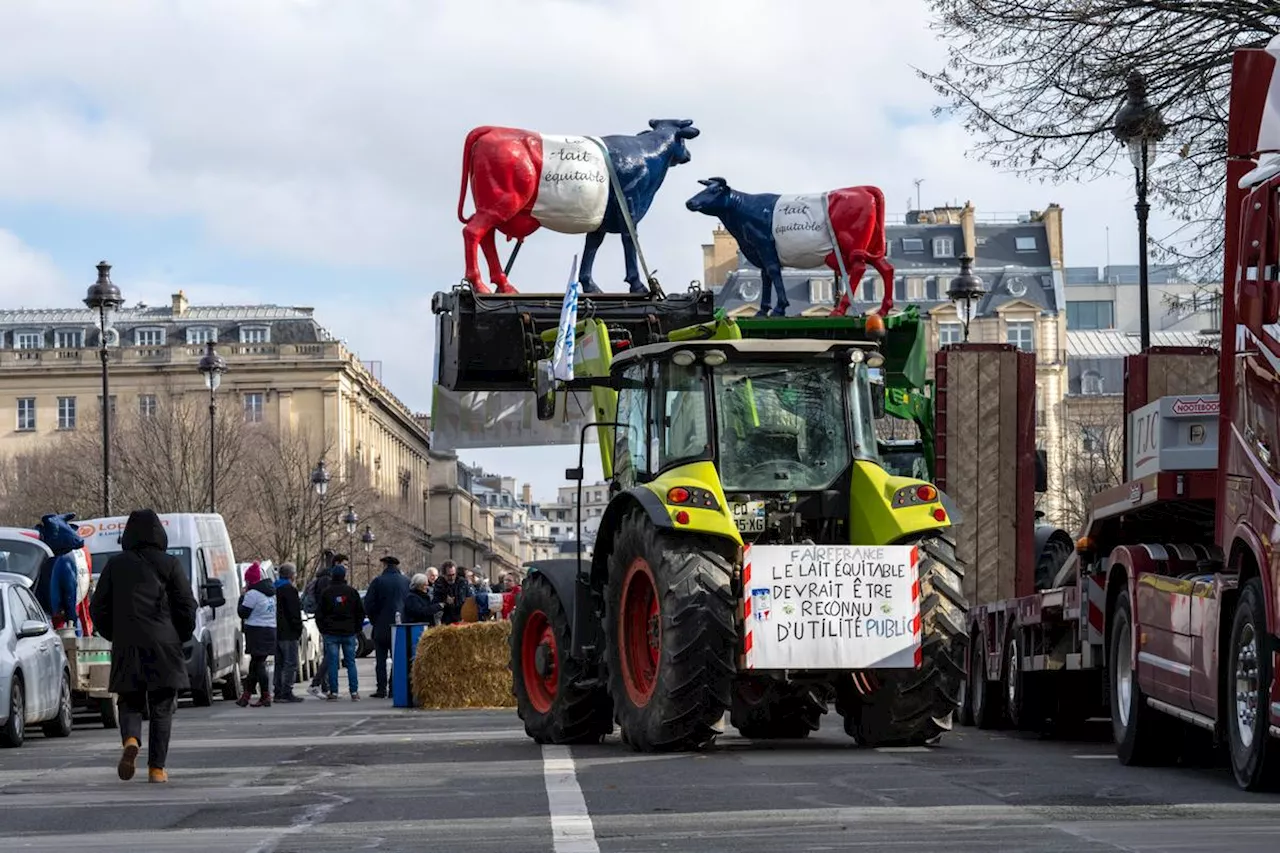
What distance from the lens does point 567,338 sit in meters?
17.8

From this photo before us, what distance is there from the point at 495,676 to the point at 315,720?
10.5 feet

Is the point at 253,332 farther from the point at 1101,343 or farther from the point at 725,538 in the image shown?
the point at 725,538

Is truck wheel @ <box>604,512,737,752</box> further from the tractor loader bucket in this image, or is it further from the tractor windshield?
the tractor loader bucket

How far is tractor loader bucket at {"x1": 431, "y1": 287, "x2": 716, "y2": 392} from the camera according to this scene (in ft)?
66.2

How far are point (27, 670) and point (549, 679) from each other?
558 cm

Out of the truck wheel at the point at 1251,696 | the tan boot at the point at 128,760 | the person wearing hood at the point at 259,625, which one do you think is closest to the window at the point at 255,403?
the person wearing hood at the point at 259,625

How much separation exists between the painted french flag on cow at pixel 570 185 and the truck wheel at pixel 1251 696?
34.4 feet

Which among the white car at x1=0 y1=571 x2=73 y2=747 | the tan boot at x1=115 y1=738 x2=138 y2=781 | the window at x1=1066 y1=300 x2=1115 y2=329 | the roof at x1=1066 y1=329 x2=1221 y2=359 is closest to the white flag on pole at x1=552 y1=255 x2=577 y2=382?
the tan boot at x1=115 y1=738 x2=138 y2=781

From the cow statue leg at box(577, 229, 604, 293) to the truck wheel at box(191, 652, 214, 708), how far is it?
1004cm

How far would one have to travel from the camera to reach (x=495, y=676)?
27234mm

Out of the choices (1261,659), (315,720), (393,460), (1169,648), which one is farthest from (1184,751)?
(393,460)

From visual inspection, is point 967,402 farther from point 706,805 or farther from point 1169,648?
point 706,805

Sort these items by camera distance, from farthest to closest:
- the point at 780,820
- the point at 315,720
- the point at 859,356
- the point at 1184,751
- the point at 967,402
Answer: the point at 315,720, the point at 967,402, the point at 859,356, the point at 1184,751, the point at 780,820

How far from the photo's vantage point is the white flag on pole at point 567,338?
17375mm
